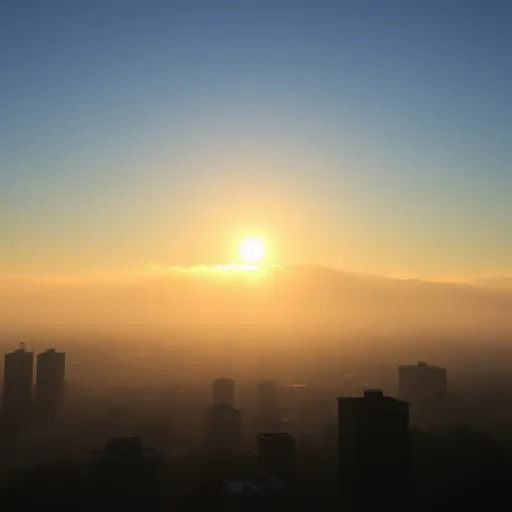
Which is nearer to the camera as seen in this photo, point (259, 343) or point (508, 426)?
point (508, 426)

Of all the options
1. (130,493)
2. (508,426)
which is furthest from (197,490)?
(508,426)

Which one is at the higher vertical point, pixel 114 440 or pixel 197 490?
pixel 114 440

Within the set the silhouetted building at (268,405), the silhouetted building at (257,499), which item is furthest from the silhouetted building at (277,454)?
the silhouetted building at (268,405)

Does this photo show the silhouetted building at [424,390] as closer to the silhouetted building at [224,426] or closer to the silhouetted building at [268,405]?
the silhouetted building at [268,405]

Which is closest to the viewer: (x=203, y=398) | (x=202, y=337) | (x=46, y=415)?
(x=46, y=415)

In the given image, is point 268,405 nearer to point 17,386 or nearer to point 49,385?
point 49,385

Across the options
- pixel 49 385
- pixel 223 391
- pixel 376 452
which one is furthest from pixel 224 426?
pixel 376 452

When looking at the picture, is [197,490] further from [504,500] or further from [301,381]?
[301,381]

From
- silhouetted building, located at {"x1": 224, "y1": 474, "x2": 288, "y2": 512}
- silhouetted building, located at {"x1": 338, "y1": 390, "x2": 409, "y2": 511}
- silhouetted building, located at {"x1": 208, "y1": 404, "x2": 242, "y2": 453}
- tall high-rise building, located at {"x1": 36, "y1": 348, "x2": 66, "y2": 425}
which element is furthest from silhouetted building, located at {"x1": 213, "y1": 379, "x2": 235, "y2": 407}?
silhouetted building, located at {"x1": 224, "y1": 474, "x2": 288, "y2": 512}
